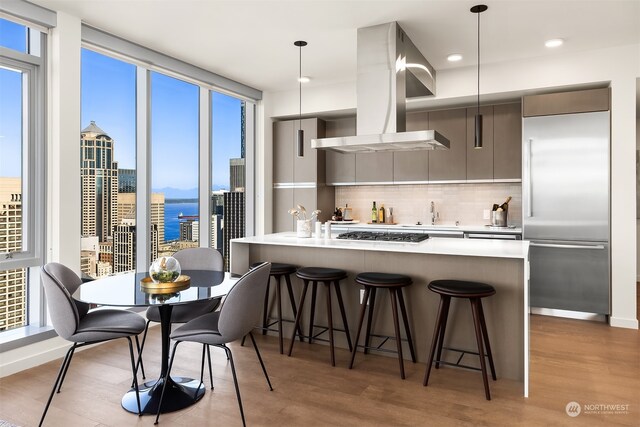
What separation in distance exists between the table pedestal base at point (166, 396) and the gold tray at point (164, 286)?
70 centimetres

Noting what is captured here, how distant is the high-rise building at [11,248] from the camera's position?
338 cm

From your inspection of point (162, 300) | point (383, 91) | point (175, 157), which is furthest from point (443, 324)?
point (175, 157)

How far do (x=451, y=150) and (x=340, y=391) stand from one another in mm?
3611

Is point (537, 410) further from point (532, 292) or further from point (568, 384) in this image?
point (532, 292)

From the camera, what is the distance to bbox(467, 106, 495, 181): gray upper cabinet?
5301 mm

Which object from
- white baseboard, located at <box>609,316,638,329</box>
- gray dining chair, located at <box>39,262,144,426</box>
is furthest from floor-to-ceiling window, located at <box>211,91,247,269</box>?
white baseboard, located at <box>609,316,638,329</box>

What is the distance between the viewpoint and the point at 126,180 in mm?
4383

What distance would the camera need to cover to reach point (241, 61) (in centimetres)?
491

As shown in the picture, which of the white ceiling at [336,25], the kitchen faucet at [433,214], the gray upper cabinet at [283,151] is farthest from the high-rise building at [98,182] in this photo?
the kitchen faucet at [433,214]

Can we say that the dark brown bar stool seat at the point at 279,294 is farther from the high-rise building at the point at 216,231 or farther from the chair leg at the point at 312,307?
the high-rise building at the point at 216,231

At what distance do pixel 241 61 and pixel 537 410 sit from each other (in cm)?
432

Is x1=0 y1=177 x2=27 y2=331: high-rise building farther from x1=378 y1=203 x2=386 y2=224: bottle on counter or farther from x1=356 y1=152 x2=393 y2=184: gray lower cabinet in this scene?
x1=378 y1=203 x2=386 y2=224: bottle on counter

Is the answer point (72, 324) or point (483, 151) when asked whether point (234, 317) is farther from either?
point (483, 151)

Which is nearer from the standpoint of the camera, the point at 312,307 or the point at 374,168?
the point at 312,307
